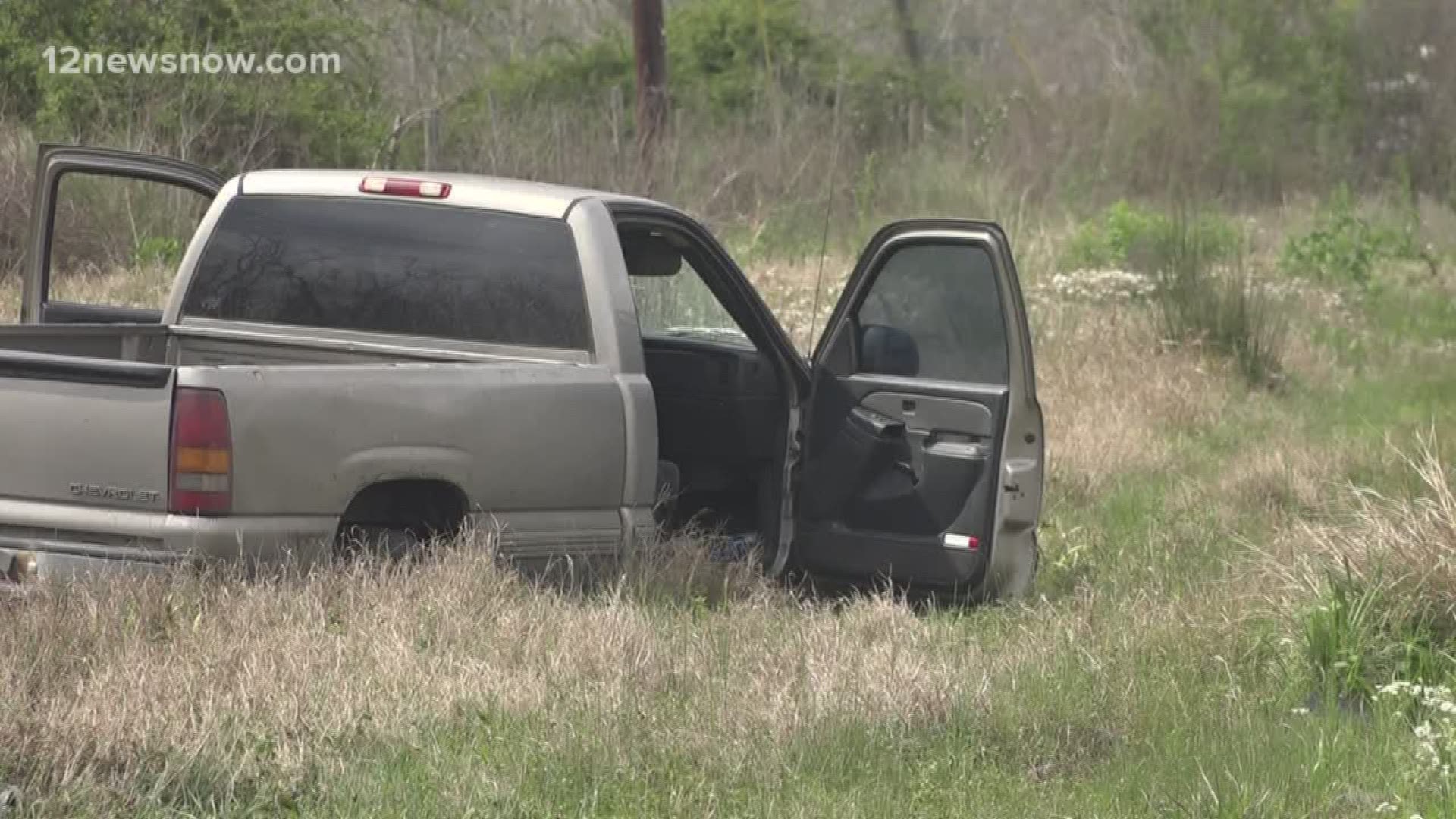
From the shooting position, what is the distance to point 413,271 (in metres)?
8.11

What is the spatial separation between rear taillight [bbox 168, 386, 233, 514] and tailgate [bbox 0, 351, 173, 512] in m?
0.04

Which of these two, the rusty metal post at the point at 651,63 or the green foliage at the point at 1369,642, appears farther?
the rusty metal post at the point at 651,63

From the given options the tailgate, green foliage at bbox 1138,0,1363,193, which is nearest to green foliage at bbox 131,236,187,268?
the tailgate

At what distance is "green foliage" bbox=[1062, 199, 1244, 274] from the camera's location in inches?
739

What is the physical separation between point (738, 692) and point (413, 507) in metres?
1.68

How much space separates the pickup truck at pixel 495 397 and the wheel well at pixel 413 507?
11 mm

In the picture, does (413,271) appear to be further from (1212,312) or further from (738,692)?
(1212,312)

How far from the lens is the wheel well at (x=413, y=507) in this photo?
7.50 meters

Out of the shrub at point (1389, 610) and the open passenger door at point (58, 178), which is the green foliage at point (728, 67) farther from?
the shrub at point (1389, 610)

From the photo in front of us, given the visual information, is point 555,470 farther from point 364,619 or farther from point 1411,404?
point 1411,404

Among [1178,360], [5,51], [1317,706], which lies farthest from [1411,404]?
[5,51]

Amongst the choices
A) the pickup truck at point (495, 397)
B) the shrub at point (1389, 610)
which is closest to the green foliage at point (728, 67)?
the pickup truck at point (495, 397)

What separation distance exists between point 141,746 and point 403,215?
305cm

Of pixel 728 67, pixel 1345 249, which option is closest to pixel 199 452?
pixel 1345 249
